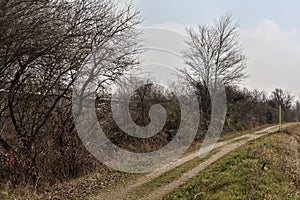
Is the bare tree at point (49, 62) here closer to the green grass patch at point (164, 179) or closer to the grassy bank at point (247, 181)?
the green grass patch at point (164, 179)

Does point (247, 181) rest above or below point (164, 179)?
above

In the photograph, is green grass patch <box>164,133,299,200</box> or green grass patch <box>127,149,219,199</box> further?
green grass patch <box>127,149,219,199</box>

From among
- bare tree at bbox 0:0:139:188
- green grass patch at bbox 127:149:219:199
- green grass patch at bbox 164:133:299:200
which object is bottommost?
green grass patch at bbox 127:149:219:199

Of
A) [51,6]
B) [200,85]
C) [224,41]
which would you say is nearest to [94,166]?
[51,6]

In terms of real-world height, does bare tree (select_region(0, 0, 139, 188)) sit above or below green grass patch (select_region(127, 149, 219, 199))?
above

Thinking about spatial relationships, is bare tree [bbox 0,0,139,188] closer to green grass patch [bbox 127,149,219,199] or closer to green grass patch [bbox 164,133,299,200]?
green grass patch [bbox 127,149,219,199]

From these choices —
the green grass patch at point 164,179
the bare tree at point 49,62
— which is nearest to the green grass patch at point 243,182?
the green grass patch at point 164,179

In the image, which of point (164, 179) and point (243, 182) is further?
point (164, 179)

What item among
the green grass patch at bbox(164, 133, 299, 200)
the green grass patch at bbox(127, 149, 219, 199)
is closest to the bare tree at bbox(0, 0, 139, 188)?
the green grass patch at bbox(127, 149, 219, 199)

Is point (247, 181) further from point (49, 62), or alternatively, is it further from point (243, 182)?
point (49, 62)

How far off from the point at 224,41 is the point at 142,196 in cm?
2236

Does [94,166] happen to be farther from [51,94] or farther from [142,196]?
[142,196]

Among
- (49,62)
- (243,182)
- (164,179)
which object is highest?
(49,62)

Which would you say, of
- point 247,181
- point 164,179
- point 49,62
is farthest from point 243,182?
point 49,62
